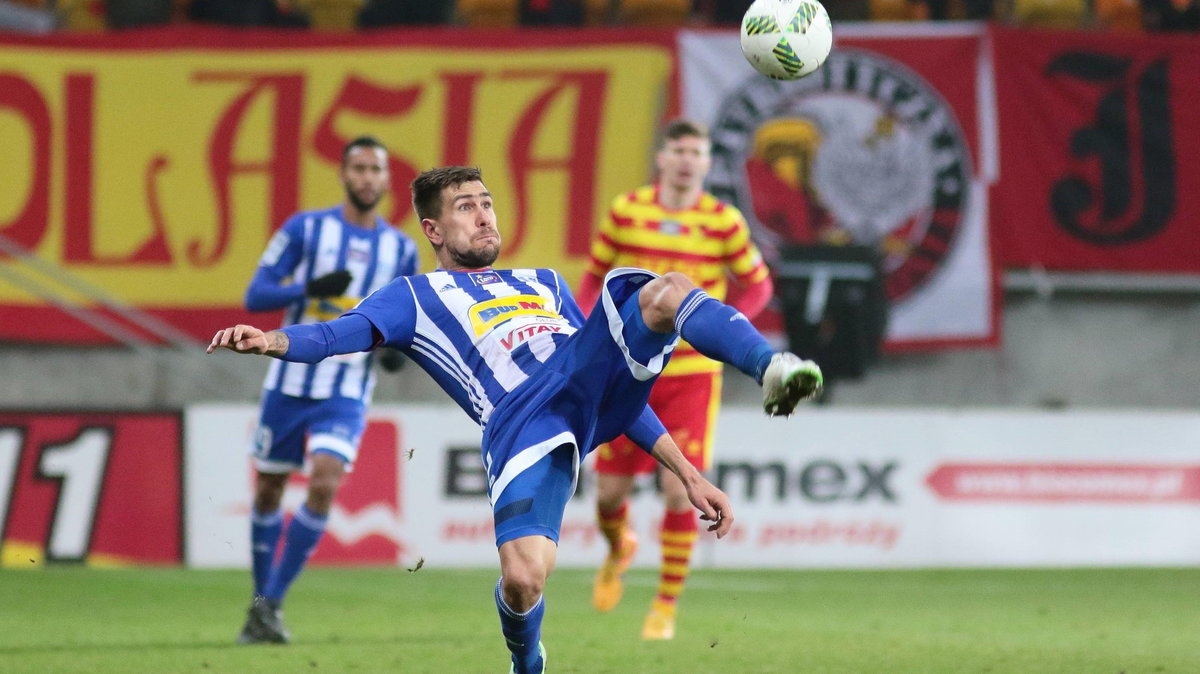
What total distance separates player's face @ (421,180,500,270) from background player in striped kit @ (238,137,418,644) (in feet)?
7.47

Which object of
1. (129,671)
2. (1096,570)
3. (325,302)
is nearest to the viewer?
(129,671)

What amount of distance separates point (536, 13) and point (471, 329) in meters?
9.92

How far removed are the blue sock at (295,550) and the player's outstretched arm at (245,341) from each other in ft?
10.5

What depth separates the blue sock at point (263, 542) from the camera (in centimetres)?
780

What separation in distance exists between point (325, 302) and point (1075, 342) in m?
8.89

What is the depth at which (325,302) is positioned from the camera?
26.2 feet

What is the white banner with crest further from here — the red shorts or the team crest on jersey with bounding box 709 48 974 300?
the red shorts

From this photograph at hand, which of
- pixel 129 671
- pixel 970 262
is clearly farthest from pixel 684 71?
pixel 129 671

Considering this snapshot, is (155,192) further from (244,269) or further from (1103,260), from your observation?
(1103,260)

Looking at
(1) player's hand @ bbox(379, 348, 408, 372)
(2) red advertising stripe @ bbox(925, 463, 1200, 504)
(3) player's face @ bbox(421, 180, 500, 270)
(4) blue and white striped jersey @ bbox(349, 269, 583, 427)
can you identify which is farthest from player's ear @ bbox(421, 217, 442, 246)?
(2) red advertising stripe @ bbox(925, 463, 1200, 504)

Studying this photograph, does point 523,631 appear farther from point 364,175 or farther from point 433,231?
point 364,175

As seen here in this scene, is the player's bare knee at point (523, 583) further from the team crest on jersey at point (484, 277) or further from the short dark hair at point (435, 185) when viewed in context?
the short dark hair at point (435, 185)

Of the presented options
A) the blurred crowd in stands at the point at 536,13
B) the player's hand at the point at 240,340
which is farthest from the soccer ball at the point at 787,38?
the blurred crowd in stands at the point at 536,13

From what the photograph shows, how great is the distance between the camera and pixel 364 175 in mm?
8102
